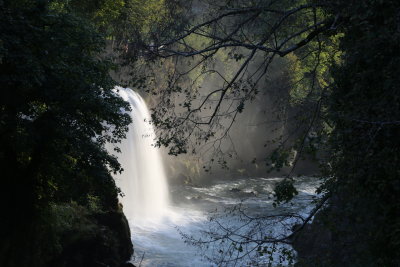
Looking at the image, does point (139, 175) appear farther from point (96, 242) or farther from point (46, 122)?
point (46, 122)

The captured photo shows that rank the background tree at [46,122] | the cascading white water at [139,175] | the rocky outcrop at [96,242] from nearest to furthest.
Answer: the background tree at [46,122]
the rocky outcrop at [96,242]
the cascading white water at [139,175]

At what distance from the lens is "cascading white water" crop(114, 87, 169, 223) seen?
2416 centimetres

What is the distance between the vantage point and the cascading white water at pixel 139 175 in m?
24.2

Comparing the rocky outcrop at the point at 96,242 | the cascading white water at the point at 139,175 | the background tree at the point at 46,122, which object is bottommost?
the rocky outcrop at the point at 96,242

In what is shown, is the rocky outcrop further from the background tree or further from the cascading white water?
Answer: the cascading white water

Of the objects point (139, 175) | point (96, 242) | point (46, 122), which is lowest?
point (96, 242)

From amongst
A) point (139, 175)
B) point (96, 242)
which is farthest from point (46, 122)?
point (139, 175)

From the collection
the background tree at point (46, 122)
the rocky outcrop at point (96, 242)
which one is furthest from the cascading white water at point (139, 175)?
the background tree at point (46, 122)

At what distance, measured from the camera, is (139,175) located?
26.6 meters

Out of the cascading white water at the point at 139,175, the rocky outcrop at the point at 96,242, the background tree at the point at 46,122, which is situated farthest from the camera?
the cascading white water at the point at 139,175

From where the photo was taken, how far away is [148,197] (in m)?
26.2

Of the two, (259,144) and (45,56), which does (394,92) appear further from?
(259,144)

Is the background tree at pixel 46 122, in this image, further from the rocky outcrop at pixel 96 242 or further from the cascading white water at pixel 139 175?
the cascading white water at pixel 139 175

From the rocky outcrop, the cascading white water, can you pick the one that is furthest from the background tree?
the cascading white water
